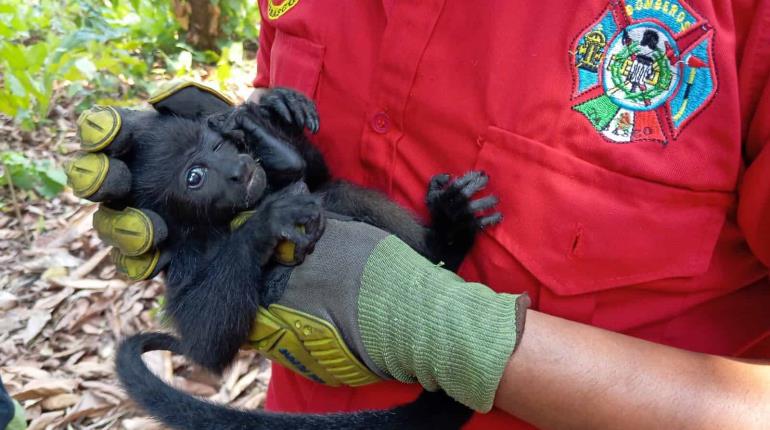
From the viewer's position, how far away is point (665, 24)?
0.94 meters

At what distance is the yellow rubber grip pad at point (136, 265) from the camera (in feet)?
4.14

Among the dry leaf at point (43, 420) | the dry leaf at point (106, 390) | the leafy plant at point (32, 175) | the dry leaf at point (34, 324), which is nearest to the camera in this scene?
the dry leaf at point (43, 420)

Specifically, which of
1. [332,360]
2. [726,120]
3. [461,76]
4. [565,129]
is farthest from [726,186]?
[332,360]

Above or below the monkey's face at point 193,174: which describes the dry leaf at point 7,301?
below

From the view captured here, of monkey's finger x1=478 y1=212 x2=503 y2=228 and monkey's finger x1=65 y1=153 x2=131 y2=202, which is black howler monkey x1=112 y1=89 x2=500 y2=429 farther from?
monkey's finger x1=65 y1=153 x2=131 y2=202

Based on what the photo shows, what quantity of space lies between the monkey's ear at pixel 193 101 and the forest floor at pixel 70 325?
933 millimetres

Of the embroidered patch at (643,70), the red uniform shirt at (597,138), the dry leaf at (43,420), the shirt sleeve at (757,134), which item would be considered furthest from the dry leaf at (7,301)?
the shirt sleeve at (757,134)

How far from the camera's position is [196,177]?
141cm

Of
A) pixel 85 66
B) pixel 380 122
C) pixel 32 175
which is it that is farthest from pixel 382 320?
pixel 85 66

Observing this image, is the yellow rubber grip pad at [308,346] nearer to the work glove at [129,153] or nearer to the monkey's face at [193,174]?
the work glove at [129,153]

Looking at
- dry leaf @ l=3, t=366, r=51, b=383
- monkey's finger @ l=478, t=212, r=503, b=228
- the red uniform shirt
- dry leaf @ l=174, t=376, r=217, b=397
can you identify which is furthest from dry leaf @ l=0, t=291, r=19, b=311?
monkey's finger @ l=478, t=212, r=503, b=228

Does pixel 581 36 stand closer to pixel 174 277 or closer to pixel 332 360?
pixel 332 360

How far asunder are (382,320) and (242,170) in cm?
50

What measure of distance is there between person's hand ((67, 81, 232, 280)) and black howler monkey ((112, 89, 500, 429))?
11 centimetres
